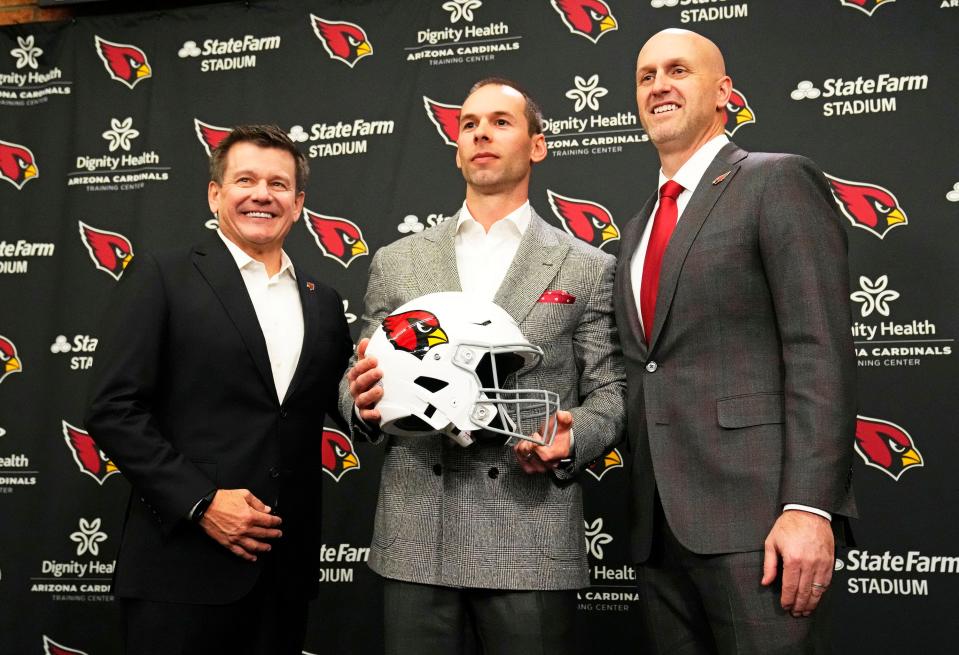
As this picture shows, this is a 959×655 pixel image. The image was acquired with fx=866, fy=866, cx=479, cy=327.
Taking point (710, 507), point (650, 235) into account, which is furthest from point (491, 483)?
point (650, 235)

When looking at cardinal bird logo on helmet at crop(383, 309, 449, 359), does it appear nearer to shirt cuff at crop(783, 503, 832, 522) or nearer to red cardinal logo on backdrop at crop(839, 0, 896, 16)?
shirt cuff at crop(783, 503, 832, 522)

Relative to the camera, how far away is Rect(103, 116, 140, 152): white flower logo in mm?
4359

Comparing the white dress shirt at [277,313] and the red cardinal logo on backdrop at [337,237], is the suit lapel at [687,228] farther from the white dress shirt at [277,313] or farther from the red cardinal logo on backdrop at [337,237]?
the red cardinal logo on backdrop at [337,237]

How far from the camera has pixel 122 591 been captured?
2.32m

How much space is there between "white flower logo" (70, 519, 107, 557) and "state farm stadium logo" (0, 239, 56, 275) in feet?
4.29

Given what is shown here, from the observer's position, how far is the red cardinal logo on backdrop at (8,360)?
4.29 metres

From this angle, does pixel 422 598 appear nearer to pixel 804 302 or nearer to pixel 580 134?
pixel 804 302

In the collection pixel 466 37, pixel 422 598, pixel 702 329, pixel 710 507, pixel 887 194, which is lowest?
pixel 422 598

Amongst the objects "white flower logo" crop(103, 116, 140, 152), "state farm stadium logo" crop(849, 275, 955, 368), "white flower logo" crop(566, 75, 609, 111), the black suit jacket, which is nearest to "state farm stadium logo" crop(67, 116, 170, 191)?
"white flower logo" crop(103, 116, 140, 152)

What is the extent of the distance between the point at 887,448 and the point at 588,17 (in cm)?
226

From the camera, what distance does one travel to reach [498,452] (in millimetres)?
2367

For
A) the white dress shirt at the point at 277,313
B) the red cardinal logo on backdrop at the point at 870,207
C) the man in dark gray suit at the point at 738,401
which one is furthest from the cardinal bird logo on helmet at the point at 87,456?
the red cardinal logo on backdrop at the point at 870,207

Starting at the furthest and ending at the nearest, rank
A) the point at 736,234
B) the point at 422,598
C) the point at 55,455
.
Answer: the point at 55,455, the point at 422,598, the point at 736,234

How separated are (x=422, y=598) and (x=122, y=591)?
0.81 meters
